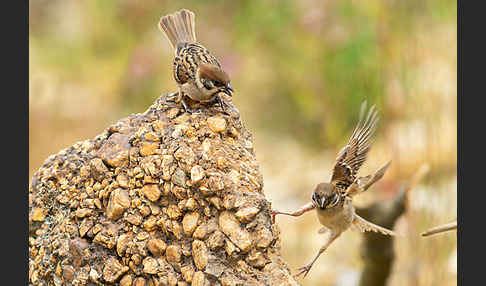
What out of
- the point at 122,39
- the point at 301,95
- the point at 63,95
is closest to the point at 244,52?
the point at 301,95

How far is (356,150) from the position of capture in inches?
85.2

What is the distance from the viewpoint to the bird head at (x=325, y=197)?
7.04 feet

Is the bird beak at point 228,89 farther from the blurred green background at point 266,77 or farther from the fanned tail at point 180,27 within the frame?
the blurred green background at point 266,77

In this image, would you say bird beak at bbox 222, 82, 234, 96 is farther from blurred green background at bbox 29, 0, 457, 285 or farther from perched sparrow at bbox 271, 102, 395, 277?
blurred green background at bbox 29, 0, 457, 285

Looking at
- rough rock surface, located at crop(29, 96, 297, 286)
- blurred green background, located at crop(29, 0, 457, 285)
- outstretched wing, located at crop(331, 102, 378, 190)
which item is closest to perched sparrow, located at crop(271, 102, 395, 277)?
outstretched wing, located at crop(331, 102, 378, 190)

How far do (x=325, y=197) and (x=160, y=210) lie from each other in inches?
26.8

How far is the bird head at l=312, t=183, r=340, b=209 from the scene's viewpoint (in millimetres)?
2146

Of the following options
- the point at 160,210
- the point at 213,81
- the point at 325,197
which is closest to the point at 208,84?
the point at 213,81

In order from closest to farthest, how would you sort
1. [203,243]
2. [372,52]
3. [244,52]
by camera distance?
1. [203,243]
2. [372,52]
3. [244,52]

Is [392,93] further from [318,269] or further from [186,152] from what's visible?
[186,152]

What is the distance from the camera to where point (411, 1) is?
8.02 feet

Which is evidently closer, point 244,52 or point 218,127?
point 218,127

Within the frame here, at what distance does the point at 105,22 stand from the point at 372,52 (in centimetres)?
233

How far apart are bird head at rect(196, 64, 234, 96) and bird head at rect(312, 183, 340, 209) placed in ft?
1.77
